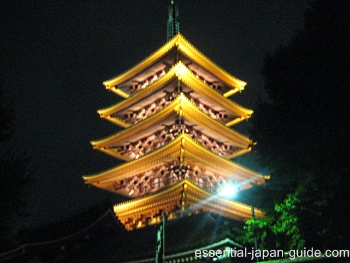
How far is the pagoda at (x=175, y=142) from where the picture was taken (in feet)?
61.8

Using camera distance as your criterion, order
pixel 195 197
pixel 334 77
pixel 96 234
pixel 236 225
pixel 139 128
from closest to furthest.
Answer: pixel 334 77 → pixel 236 225 → pixel 96 234 → pixel 195 197 → pixel 139 128

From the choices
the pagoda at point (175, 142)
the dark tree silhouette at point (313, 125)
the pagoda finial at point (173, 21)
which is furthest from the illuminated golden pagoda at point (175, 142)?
the dark tree silhouette at point (313, 125)

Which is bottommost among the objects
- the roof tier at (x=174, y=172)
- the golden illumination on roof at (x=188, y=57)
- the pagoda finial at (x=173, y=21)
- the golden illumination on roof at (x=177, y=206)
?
the golden illumination on roof at (x=177, y=206)

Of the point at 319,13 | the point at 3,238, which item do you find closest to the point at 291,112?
the point at 319,13

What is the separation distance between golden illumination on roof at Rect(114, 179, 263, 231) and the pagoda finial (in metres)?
13.8

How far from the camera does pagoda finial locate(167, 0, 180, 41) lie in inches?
1094

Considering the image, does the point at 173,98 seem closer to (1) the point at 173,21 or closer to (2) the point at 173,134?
(2) the point at 173,134

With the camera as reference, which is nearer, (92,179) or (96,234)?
(96,234)

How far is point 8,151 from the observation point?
15.4 m

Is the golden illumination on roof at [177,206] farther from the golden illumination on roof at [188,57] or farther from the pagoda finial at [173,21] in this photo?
the pagoda finial at [173,21]

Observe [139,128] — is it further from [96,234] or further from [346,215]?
[346,215]

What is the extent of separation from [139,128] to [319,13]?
12.0 meters

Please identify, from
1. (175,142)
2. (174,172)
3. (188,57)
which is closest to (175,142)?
(175,142)

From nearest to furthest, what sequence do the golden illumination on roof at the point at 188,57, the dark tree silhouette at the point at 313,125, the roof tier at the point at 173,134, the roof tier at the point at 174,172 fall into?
the dark tree silhouette at the point at 313,125 < the roof tier at the point at 174,172 < the roof tier at the point at 173,134 < the golden illumination on roof at the point at 188,57
